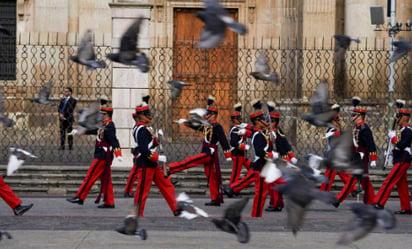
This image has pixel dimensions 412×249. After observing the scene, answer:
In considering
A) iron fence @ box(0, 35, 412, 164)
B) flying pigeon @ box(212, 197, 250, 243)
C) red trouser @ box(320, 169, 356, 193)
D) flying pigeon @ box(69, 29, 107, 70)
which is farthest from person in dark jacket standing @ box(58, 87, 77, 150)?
flying pigeon @ box(212, 197, 250, 243)

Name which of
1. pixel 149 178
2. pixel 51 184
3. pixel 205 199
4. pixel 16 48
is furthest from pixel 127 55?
pixel 16 48

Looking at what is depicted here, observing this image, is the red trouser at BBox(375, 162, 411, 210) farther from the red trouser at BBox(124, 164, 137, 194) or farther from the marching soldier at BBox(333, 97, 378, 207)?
the red trouser at BBox(124, 164, 137, 194)

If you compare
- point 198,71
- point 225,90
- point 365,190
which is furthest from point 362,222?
point 198,71

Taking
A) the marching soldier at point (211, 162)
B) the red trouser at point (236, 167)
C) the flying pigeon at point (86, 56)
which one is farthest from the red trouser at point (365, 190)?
the flying pigeon at point (86, 56)

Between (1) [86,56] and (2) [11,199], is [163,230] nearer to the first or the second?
(2) [11,199]

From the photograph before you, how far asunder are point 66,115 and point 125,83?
330 centimetres

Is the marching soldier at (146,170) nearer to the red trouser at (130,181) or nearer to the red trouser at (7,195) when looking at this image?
the red trouser at (7,195)

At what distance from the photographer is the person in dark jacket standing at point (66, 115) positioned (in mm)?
19609

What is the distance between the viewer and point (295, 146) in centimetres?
2061

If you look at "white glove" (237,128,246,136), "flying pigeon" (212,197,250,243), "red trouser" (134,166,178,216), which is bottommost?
"red trouser" (134,166,178,216)

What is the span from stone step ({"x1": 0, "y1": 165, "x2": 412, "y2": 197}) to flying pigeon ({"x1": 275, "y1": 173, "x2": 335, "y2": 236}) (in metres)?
9.70

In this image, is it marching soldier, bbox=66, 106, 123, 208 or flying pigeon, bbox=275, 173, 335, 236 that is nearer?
flying pigeon, bbox=275, 173, 335, 236

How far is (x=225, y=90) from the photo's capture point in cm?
1956

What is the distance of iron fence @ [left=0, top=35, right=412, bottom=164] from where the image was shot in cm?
2000
